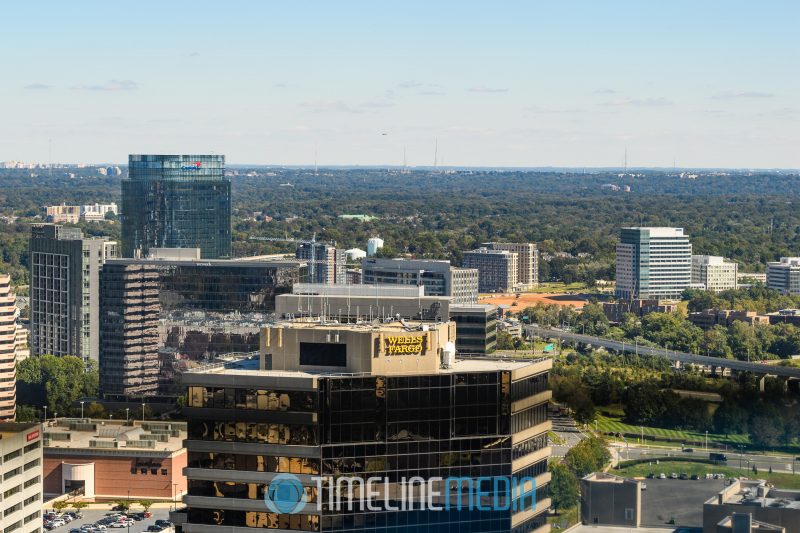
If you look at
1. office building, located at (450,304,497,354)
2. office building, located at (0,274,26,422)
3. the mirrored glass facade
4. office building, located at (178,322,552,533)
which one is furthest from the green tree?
office building, located at (0,274,26,422)

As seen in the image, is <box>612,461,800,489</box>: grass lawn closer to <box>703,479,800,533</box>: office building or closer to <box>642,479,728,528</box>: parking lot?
<box>642,479,728,528</box>: parking lot

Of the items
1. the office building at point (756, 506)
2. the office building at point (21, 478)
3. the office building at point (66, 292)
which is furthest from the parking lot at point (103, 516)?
the office building at point (66, 292)

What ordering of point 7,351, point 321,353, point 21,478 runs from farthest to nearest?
point 7,351, point 21,478, point 321,353

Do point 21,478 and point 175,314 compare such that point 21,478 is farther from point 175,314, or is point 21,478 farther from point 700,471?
point 175,314

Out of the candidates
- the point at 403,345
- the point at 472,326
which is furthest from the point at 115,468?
the point at 403,345

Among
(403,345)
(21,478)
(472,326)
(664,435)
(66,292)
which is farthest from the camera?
(66,292)

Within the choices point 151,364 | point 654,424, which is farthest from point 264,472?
point 151,364
